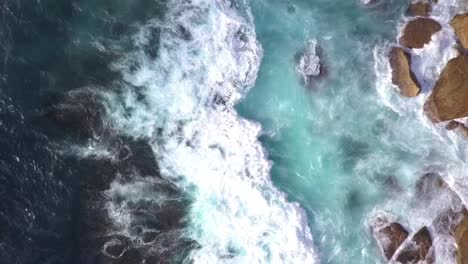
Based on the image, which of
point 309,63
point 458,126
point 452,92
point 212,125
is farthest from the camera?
point 309,63

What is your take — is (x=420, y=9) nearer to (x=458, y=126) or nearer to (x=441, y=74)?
(x=441, y=74)

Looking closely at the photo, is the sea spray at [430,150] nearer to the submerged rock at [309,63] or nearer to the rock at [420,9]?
the rock at [420,9]

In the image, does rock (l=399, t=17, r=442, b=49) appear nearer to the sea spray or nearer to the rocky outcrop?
the sea spray

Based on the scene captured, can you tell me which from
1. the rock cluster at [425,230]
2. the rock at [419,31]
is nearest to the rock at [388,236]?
the rock cluster at [425,230]

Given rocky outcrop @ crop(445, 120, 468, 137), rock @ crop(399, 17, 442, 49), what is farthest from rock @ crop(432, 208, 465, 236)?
rock @ crop(399, 17, 442, 49)

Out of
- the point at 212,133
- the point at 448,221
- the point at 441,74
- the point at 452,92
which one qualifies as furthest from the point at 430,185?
the point at 212,133

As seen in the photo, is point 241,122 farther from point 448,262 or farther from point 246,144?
point 448,262
